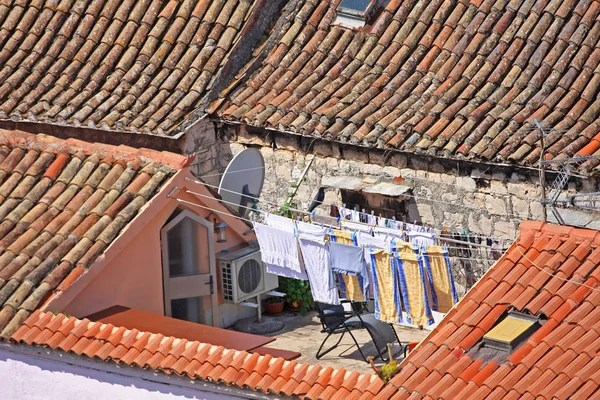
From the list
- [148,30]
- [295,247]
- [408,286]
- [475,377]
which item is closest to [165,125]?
[148,30]

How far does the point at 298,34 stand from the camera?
19.5 m

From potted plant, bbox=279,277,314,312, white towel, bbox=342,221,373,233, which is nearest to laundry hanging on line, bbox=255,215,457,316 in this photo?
white towel, bbox=342,221,373,233

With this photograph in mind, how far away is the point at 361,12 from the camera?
758 inches

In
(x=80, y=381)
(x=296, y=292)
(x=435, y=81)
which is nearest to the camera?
(x=80, y=381)

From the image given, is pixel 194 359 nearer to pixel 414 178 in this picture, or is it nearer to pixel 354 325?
pixel 354 325

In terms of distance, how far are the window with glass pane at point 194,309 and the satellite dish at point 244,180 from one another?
4.16 ft

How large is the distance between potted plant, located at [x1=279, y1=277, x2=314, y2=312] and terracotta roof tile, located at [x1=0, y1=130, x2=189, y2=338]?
2.68m

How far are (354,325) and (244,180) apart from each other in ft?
7.34

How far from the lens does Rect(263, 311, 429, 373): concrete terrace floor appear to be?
15.8 meters

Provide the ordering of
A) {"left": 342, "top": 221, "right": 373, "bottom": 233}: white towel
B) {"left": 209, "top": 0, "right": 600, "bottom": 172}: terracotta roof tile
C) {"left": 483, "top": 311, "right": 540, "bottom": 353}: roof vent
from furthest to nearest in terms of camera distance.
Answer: {"left": 209, "top": 0, "right": 600, "bottom": 172}: terracotta roof tile
{"left": 342, "top": 221, "right": 373, "bottom": 233}: white towel
{"left": 483, "top": 311, "right": 540, "bottom": 353}: roof vent

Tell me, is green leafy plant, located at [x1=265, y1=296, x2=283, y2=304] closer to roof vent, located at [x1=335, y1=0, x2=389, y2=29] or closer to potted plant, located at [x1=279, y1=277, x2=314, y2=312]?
potted plant, located at [x1=279, y1=277, x2=314, y2=312]

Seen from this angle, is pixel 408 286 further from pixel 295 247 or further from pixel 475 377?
pixel 475 377

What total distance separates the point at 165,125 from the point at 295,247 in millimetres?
3664

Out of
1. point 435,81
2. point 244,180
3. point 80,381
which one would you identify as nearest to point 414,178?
point 435,81
